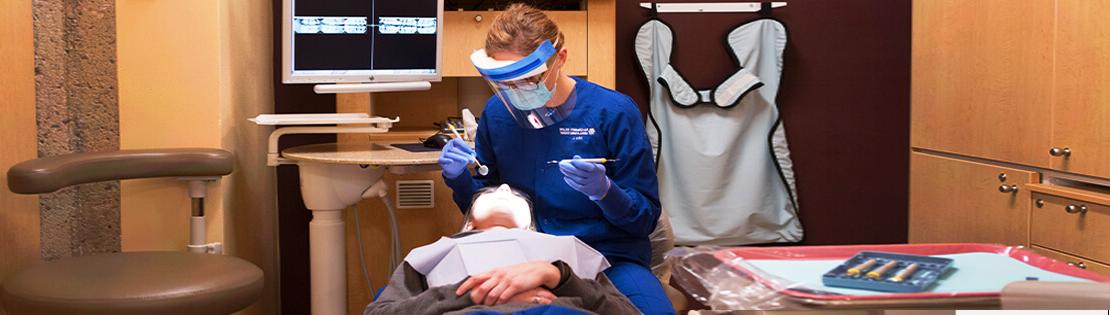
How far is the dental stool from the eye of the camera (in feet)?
7.55

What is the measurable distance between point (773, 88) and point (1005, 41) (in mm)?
1229

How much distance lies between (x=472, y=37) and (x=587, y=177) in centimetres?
152

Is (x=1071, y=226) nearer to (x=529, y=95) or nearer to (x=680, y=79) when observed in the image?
(x=529, y=95)

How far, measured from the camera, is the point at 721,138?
13.8 feet

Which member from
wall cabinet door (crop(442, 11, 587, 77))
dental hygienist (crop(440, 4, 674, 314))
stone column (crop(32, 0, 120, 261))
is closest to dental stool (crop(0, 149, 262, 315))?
stone column (crop(32, 0, 120, 261))

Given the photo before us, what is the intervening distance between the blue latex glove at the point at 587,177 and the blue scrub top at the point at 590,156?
0.46ft

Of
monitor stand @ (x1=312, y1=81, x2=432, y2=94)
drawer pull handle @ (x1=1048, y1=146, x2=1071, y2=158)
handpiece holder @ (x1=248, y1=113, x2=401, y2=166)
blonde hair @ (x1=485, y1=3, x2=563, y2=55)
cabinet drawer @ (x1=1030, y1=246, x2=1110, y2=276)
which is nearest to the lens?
blonde hair @ (x1=485, y1=3, x2=563, y2=55)

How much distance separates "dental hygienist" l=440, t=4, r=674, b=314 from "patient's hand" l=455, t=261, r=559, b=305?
0.39 m

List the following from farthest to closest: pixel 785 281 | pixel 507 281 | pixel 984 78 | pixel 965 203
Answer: pixel 965 203 < pixel 984 78 < pixel 507 281 < pixel 785 281

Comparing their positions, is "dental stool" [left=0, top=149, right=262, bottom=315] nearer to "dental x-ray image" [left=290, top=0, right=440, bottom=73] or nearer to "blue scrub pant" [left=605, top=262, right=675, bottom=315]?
"dental x-ray image" [left=290, top=0, right=440, bottom=73]

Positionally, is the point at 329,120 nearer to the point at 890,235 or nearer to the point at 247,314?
the point at 247,314

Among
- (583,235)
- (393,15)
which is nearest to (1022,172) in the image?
(583,235)

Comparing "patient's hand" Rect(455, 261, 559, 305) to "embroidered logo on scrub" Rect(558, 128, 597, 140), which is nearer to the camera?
"patient's hand" Rect(455, 261, 559, 305)

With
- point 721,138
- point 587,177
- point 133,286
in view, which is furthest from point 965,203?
point 133,286
